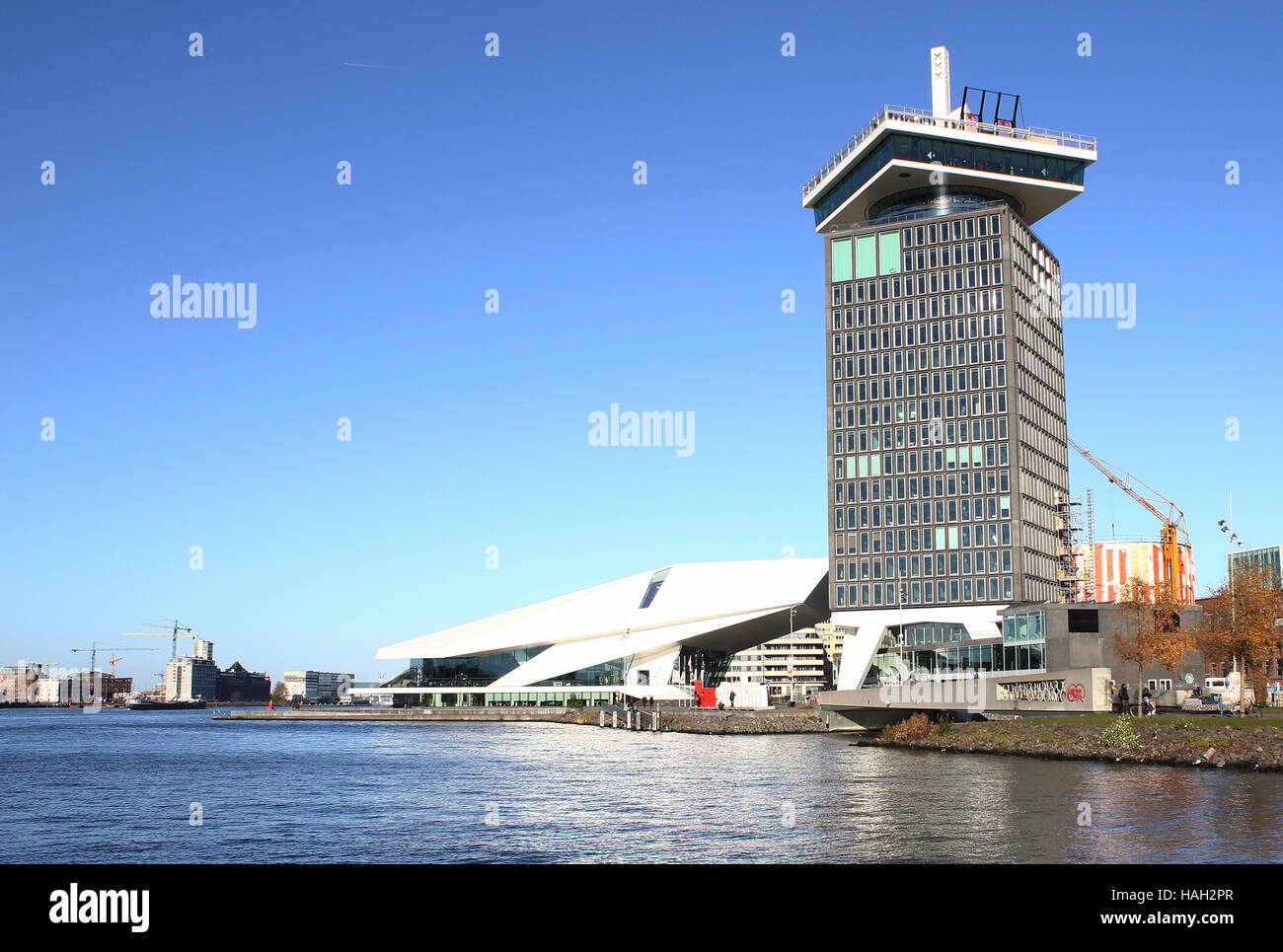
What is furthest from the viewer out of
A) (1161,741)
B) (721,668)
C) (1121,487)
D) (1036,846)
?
(1121,487)

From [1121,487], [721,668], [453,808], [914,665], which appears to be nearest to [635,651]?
[721,668]

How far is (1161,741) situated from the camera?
192 ft

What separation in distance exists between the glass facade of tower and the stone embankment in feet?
69.6

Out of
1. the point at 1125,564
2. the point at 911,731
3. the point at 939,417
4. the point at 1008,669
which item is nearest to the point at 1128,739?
the point at 911,731

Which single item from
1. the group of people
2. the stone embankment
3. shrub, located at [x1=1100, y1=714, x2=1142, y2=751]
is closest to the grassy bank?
shrub, located at [x1=1100, y1=714, x2=1142, y2=751]

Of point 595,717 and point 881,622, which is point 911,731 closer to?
point 881,622

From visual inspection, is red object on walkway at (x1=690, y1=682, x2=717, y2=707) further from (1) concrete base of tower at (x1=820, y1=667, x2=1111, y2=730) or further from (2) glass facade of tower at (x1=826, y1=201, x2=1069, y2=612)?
(1) concrete base of tower at (x1=820, y1=667, x2=1111, y2=730)

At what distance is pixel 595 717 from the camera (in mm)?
127938

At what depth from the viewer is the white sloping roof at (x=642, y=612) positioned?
140125 mm

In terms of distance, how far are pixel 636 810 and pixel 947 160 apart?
105 meters

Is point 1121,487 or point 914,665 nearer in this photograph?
point 914,665

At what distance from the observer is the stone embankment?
108750 mm

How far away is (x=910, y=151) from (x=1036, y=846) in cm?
10922
